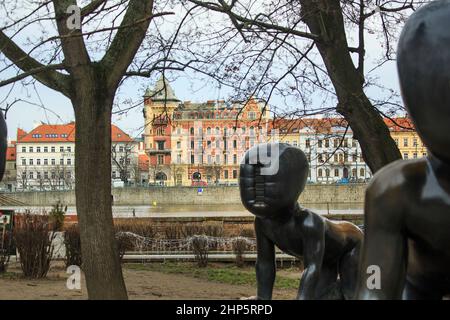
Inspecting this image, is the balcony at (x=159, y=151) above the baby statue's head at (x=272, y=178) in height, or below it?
above

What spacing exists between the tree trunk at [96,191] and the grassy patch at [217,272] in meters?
4.35

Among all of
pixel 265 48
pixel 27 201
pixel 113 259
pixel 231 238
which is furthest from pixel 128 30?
pixel 27 201

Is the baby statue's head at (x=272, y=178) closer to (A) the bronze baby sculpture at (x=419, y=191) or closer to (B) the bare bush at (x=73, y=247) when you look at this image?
(A) the bronze baby sculpture at (x=419, y=191)

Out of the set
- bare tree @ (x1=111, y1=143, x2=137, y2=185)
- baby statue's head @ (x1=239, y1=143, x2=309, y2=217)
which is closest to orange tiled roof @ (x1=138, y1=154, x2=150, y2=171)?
bare tree @ (x1=111, y1=143, x2=137, y2=185)

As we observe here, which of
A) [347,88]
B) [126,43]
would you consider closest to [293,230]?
[347,88]

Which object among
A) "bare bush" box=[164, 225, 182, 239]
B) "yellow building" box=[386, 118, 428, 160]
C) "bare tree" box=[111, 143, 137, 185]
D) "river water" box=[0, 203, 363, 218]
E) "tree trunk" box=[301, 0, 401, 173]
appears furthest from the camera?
"bare tree" box=[111, 143, 137, 185]

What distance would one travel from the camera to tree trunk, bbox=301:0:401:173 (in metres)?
8.07

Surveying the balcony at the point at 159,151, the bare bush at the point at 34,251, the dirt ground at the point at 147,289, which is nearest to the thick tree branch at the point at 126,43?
the dirt ground at the point at 147,289

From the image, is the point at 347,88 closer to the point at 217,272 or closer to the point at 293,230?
the point at 293,230

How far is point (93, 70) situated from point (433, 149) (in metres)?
6.75

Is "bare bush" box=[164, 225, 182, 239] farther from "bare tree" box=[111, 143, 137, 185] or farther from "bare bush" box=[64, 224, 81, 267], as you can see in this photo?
"bare tree" box=[111, 143, 137, 185]

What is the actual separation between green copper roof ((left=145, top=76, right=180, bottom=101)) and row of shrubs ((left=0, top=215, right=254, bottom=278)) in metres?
4.20

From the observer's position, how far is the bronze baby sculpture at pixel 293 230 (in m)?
3.33

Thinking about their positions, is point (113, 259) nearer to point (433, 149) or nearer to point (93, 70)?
point (93, 70)
